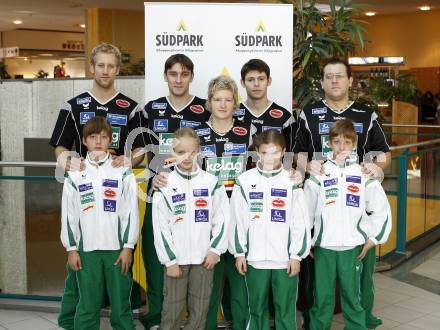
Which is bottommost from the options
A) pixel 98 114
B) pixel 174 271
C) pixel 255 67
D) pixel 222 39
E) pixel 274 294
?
pixel 274 294

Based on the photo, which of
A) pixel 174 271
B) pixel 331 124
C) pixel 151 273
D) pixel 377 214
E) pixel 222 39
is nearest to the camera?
pixel 174 271

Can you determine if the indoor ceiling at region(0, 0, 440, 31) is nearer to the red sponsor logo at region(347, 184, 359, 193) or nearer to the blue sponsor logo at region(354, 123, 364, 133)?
the blue sponsor logo at region(354, 123, 364, 133)

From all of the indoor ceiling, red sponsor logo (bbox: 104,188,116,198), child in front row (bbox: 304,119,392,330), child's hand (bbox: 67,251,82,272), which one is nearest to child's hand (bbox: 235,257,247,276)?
child in front row (bbox: 304,119,392,330)

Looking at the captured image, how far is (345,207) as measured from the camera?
134 inches

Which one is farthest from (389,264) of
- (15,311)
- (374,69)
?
(374,69)

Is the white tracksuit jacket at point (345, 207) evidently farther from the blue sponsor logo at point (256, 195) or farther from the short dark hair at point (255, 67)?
the short dark hair at point (255, 67)

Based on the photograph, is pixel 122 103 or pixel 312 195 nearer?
pixel 312 195

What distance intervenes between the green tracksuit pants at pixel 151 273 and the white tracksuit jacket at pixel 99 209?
0.23m

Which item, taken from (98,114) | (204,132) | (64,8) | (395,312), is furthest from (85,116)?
(64,8)

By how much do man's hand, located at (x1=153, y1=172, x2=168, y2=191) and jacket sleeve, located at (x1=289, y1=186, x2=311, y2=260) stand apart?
0.71 meters

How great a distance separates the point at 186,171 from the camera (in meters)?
3.31

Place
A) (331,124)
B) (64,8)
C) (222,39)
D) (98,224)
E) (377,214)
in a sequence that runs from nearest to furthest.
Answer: (98,224), (377,214), (331,124), (222,39), (64,8)

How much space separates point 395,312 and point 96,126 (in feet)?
8.66

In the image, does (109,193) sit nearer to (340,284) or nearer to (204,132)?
(204,132)
